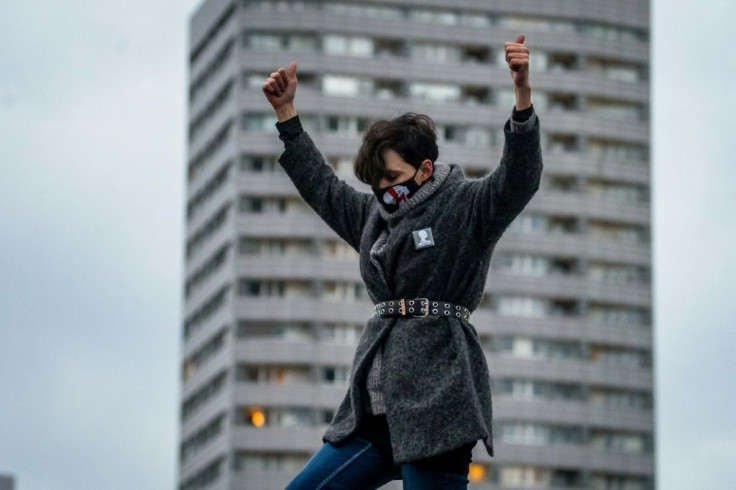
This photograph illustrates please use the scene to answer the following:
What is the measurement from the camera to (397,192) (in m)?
7.92

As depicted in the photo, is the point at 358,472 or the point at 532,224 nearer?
the point at 358,472

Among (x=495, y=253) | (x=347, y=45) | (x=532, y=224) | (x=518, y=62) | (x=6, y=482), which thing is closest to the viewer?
(x=518, y=62)

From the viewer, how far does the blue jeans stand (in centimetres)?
757

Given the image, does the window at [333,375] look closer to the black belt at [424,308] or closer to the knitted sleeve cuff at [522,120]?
the black belt at [424,308]

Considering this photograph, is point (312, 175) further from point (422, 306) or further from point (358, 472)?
point (358, 472)

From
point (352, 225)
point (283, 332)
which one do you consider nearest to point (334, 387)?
point (283, 332)

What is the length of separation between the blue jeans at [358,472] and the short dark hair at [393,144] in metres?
1.12

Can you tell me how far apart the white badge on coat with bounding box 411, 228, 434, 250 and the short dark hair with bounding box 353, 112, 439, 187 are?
289mm

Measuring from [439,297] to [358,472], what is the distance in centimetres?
79

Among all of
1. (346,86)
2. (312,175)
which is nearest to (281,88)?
(312,175)

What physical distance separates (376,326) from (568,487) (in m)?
117

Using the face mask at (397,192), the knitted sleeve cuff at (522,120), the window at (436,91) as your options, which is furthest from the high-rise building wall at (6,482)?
the window at (436,91)

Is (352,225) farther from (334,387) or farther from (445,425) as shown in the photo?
(334,387)

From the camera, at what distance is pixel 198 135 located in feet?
445
